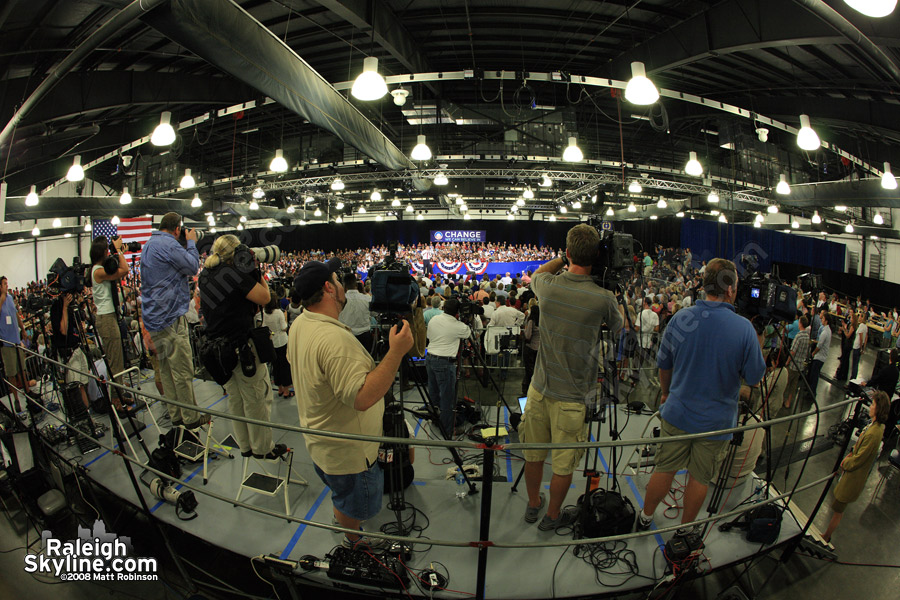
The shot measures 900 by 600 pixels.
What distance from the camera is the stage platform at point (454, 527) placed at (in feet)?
7.28

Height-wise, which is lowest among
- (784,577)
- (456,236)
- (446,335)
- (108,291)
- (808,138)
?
(784,577)

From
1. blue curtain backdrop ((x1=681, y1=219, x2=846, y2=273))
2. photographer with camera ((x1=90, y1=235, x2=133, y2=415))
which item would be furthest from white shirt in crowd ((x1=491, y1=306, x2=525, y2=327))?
blue curtain backdrop ((x1=681, y1=219, x2=846, y2=273))

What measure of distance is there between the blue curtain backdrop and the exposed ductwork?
2325 centimetres

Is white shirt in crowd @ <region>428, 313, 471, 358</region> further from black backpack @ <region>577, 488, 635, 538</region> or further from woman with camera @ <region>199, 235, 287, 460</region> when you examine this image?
black backpack @ <region>577, 488, 635, 538</region>

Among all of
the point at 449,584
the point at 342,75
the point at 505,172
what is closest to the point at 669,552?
the point at 449,584

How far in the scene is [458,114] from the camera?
842cm

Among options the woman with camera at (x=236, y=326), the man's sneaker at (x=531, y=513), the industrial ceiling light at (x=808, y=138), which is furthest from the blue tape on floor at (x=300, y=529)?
the industrial ceiling light at (x=808, y=138)

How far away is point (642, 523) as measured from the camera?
8.53ft

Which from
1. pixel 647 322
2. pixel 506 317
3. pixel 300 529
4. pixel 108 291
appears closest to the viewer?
pixel 300 529

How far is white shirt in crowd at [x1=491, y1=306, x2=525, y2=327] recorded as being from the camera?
20.2ft

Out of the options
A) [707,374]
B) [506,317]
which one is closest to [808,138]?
[506,317]

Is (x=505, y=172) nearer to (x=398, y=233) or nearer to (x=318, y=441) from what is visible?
(x=318, y=441)

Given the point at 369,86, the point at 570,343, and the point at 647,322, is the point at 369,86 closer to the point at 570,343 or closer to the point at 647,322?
the point at 570,343

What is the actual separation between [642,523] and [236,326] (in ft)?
9.91
